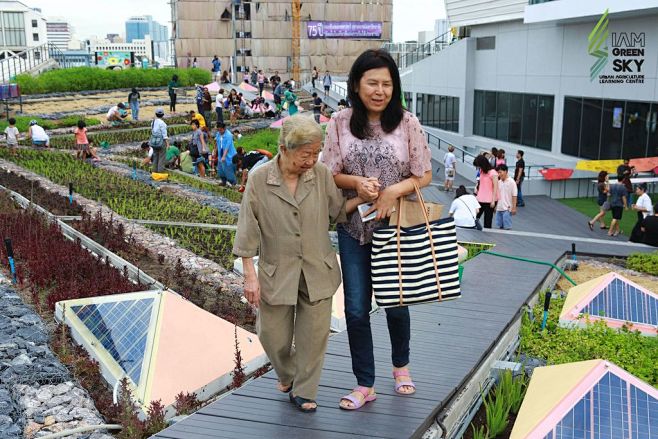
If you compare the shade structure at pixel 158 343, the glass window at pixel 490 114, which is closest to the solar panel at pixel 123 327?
the shade structure at pixel 158 343

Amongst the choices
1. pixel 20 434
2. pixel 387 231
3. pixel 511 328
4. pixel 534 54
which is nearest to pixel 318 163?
pixel 387 231

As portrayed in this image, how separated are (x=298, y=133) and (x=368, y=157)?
19.1 inches

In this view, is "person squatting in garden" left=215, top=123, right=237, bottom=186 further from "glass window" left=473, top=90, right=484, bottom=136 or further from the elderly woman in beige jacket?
"glass window" left=473, top=90, right=484, bottom=136

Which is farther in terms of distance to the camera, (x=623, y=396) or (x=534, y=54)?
(x=534, y=54)

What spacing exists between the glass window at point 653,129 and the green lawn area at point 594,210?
223 centimetres

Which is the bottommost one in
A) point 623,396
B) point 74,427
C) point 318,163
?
point 74,427

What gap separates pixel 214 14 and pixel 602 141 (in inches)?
1687

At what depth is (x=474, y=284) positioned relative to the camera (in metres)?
7.95

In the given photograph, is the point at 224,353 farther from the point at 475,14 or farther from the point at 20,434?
the point at 475,14

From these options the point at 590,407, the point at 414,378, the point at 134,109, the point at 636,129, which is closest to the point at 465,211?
the point at 414,378

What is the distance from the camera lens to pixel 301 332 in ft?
14.2

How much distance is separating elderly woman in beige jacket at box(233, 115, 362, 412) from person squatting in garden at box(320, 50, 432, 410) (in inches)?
4.3

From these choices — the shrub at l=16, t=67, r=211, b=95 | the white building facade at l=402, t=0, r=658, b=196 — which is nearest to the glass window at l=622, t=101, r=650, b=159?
the white building facade at l=402, t=0, r=658, b=196

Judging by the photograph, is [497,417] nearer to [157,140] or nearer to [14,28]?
[157,140]
